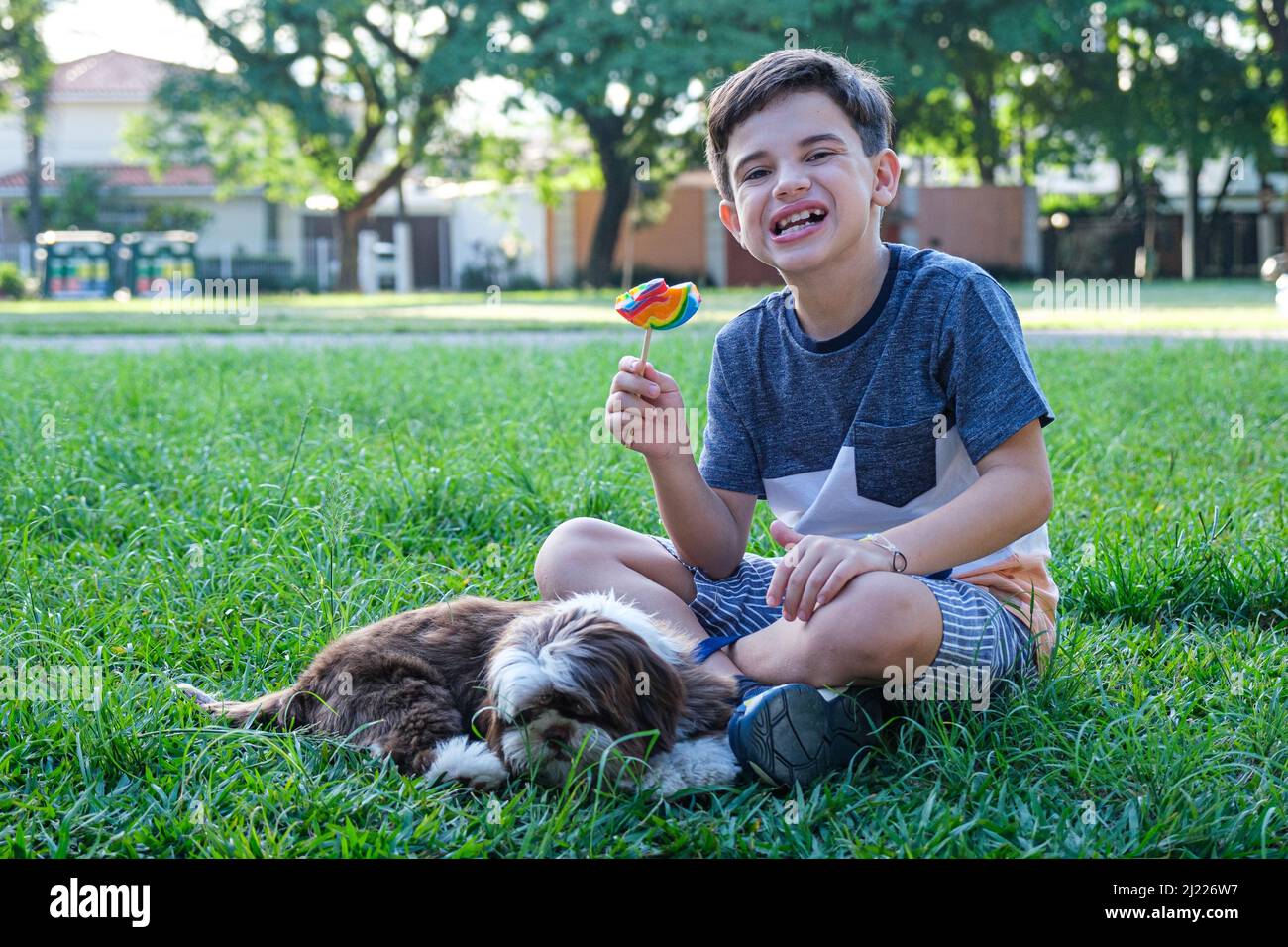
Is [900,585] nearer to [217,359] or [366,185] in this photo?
[217,359]

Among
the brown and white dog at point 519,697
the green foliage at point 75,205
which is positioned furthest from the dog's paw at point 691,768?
the green foliage at point 75,205

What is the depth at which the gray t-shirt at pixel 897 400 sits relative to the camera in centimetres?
253

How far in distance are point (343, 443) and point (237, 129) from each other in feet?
81.5

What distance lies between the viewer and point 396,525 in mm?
3877

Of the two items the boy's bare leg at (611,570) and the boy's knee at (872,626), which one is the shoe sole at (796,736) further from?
the boy's bare leg at (611,570)

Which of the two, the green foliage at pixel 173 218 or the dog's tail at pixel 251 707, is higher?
the green foliage at pixel 173 218

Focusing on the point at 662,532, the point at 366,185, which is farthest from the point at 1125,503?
the point at 366,185

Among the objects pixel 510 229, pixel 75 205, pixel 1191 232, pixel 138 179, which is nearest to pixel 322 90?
pixel 510 229

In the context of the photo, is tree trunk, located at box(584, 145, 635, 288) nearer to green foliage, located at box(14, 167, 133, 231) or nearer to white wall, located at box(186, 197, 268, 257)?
white wall, located at box(186, 197, 268, 257)

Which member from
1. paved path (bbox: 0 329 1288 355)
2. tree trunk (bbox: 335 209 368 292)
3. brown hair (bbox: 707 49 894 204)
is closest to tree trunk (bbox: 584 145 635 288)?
tree trunk (bbox: 335 209 368 292)

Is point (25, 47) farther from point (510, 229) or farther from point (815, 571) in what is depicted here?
point (815, 571)

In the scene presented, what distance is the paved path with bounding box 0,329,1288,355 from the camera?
1007 cm

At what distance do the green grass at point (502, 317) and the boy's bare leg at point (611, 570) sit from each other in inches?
383

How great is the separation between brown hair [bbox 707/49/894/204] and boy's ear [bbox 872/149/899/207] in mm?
20
